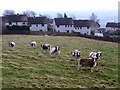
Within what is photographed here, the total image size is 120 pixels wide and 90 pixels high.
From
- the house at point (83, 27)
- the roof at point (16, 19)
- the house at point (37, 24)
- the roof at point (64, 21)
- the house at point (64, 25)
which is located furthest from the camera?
the house at point (83, 27)

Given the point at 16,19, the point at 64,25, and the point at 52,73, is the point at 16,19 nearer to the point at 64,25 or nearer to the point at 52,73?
the point at 64,25

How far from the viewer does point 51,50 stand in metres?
26.6

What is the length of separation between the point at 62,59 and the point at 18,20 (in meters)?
62.3

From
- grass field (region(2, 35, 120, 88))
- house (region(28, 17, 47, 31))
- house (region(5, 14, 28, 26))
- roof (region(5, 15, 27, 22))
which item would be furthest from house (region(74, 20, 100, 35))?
grass field (region(2, 35, 120, 88))

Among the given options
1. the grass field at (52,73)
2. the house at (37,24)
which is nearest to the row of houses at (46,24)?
the house at (37,24)

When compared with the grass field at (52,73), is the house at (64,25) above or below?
above

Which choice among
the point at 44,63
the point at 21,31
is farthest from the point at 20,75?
the point at 21,31

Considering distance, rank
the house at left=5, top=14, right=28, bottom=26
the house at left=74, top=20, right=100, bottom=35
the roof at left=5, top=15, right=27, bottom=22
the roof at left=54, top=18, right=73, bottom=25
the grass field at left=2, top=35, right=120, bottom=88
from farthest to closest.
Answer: the house at left=74, top=20, right=100, bottom=35
the roof at left=54, top=18, right=73, bottom=25
the roof at left=5, top=15, right=27, bottom=22
the house at left=5, top=14, right=28, bottom=26
the grass field at left=2, top=35, right=120, bottom=88

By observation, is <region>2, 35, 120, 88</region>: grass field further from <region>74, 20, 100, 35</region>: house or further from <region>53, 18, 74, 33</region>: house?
<region>74, 20, 100, 35</region>: house

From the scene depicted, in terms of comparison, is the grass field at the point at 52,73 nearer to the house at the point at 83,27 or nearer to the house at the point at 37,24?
the house at the point at 37,24

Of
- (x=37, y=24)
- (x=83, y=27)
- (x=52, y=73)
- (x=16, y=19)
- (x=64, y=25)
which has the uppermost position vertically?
(x=16, y=19)

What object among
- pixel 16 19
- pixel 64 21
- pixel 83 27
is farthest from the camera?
pixel 83 27

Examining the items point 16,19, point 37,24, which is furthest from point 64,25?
point 16,19

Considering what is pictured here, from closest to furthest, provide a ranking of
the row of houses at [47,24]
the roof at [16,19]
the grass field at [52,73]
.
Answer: the grass field at [52,73], the roof at [16,19], the row of houses at [47,24]
